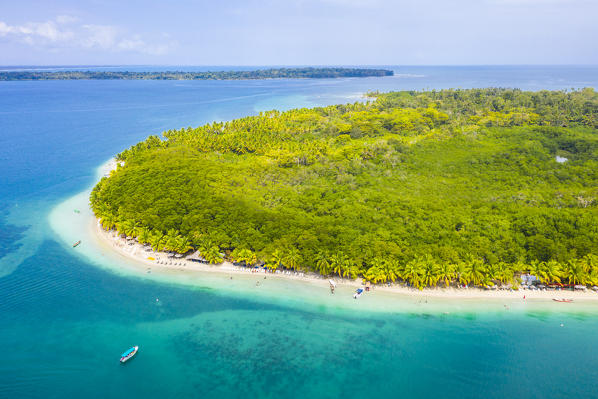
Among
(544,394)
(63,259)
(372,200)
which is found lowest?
(544,394)

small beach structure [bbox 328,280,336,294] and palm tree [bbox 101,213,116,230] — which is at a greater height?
palm tree [bbox 101,213,116,230]

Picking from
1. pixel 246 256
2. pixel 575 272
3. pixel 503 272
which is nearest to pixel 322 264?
pixel 246 256

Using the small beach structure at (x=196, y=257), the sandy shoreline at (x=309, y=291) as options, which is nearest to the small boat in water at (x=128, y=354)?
the sandy shoreline at (x=309, y=291)

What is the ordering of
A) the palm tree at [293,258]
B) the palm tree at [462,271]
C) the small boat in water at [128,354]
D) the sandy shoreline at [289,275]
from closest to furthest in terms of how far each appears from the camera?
1. the small boat in water at [128,354]
2. the palm tree at [462,271]
3. the sandy shoreline at [289,275]
4. the palm tree at [293,258]

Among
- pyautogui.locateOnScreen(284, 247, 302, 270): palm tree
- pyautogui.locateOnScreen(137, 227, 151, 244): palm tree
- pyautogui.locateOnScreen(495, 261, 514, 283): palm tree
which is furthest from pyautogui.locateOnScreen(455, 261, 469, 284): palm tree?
pyautogui.locateOnScreen(137, 227, 151, 244): palm tree

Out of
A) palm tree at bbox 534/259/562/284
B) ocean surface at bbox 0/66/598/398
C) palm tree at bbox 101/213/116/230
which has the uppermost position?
palm tree at bbox 101/213/116/230

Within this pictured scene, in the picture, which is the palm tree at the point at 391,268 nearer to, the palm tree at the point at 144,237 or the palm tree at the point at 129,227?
the palm tree at the point at 144,237

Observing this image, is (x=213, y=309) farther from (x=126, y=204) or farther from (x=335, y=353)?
(x=126, y=204)

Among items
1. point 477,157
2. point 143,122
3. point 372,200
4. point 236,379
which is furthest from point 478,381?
point 143,122

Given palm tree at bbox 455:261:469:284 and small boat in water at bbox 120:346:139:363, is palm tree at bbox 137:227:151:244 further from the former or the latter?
palm tree at bbox 455:261:469:284
